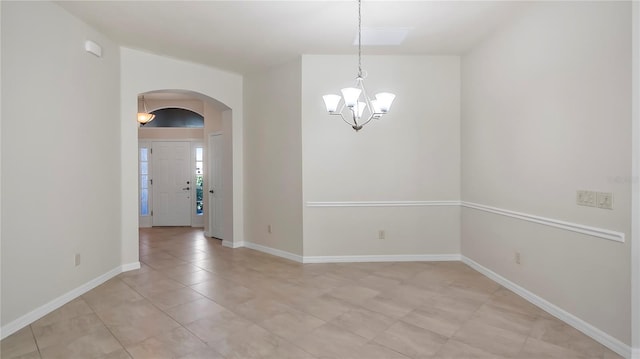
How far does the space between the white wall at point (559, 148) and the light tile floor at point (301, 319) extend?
377 mm

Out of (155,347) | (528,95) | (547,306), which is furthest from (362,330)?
(528,95)

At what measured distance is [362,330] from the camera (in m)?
2.63

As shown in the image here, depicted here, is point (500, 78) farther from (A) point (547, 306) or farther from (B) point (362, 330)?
(B) point (362, 330)

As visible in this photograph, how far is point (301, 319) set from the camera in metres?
2.83

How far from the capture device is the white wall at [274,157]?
4691 millimetres

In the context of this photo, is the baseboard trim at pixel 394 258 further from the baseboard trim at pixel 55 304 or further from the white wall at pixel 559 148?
the baseboard trim at pixel 55 304

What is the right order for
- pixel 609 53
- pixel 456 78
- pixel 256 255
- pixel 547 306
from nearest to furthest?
pixel 609 53 → pixel 547 306 → pixel 456 78 → pixel 256 255

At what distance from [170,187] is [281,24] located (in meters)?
5.63

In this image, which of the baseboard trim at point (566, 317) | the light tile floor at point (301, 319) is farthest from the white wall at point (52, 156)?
the baseboard trim at point (566, 317)

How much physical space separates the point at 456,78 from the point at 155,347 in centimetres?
454

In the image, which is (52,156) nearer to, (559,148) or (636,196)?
A: (559,148)

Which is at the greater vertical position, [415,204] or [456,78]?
[456,78]

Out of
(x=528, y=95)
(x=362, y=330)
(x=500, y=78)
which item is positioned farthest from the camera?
(x=500, y=78)

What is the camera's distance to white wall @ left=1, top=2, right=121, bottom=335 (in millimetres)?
2666
